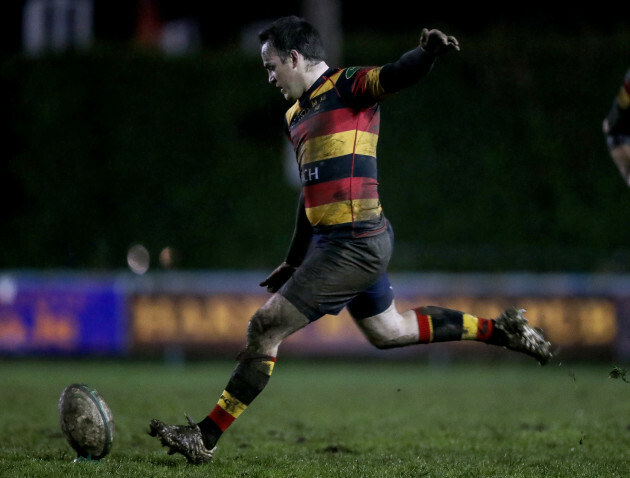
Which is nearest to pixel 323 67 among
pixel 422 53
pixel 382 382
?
pixel 422 53

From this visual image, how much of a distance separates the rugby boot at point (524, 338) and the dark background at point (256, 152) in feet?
38.4

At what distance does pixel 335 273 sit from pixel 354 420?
3.15 metres

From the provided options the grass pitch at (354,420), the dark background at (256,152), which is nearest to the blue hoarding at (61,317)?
the grass pitch at (354,420)

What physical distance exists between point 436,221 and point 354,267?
12735 millimetres

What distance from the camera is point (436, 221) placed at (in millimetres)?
18000

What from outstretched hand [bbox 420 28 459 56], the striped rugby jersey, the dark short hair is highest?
the dark short hair

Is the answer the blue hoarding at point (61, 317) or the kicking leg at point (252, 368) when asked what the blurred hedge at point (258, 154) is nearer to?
the blue hoarding at point (61, 317)

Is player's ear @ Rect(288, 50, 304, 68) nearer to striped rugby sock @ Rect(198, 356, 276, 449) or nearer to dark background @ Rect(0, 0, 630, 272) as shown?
striped rugby sock @ Rect(198, 356, 276, 449)

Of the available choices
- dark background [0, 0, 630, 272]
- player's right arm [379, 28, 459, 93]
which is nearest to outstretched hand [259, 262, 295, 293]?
player's right arm [379, 28, 459, 93]

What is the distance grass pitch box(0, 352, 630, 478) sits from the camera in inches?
221

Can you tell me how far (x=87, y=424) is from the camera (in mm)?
5555

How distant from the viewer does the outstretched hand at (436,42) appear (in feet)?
16.1

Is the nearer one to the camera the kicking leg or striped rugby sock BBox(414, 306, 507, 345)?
the kicking leg

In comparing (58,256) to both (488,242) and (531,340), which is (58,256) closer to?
(488,242)
